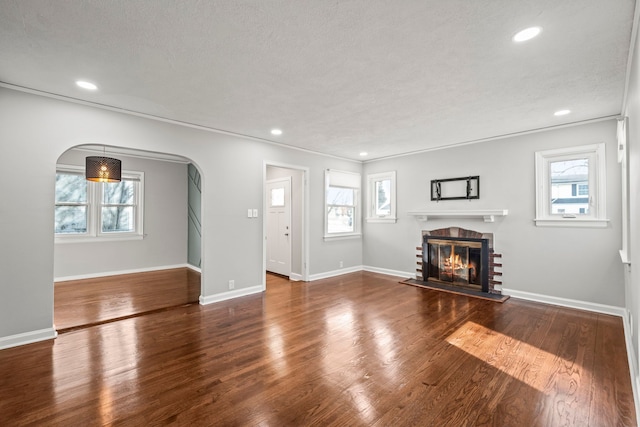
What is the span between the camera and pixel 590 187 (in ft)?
13.0

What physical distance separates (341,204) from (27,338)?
4.99m

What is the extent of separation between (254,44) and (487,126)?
11.3 ft

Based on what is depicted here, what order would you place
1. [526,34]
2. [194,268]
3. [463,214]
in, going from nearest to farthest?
[526,34] < [463,214] < [194,268]

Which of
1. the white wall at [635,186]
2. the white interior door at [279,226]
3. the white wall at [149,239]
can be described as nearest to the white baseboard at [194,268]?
the white wall at [149,239]

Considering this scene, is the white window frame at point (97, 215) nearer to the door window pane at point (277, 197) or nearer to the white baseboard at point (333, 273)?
the door window pane at point (277, 197)

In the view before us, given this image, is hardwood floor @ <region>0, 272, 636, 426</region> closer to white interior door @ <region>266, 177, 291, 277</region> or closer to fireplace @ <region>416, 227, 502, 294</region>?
fireplace @ <region>416, 227, 502, 294</region>

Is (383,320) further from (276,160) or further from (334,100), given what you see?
Result: (276,160)

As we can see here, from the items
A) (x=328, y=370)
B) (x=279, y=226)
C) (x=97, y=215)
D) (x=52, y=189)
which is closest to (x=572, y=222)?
(x=328, y=370)

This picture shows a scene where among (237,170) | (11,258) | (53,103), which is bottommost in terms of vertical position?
(11,258)

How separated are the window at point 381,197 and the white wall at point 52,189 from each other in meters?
2.42

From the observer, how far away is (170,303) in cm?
429

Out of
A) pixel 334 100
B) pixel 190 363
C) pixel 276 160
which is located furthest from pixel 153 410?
pixel 276 160

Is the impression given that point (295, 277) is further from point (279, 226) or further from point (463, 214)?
point (463, 214)

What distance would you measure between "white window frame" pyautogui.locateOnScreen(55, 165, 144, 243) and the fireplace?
5995mm
